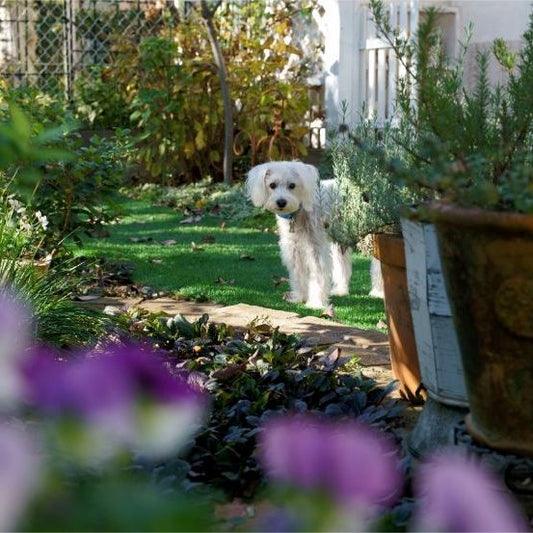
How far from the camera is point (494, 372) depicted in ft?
7.83

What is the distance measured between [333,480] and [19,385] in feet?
0.93

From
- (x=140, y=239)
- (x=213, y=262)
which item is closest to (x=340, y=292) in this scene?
(x=213, y=262)

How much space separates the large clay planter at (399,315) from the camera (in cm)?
354

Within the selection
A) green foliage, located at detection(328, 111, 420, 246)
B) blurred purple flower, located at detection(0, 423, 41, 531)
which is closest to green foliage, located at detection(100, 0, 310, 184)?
green foliage, located at detection(328, 111, 420, 246)

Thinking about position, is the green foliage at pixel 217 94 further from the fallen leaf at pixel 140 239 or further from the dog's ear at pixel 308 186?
the dog's ear at pixel 308 186

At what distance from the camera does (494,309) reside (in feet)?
7.58

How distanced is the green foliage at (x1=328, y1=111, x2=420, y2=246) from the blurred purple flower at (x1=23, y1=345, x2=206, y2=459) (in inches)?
121

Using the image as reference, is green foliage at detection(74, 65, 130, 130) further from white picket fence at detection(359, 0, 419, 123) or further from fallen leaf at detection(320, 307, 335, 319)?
fallen leaf at detection(320, 307, 335, 319)

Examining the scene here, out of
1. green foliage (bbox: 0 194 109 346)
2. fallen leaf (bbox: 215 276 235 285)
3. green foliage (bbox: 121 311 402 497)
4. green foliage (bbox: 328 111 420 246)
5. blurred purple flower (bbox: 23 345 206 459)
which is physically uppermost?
blurred purple flower (bbox: 23 345 206 459)

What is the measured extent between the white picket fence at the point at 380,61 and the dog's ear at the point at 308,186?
4737mm

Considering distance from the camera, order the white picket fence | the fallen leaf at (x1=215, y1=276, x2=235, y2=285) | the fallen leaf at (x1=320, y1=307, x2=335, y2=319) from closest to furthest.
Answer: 1. the fallen leaf at (x1=320, y1=307, x2=335, y2=319)
2. the fallen leaf at (x1=215, y1=276, x2=235, y2=285)
3. the white picket fence

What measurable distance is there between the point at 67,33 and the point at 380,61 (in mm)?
5189

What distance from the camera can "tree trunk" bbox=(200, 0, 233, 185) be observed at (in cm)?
1145

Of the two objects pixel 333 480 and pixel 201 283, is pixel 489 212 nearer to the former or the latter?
pixel 333 480
